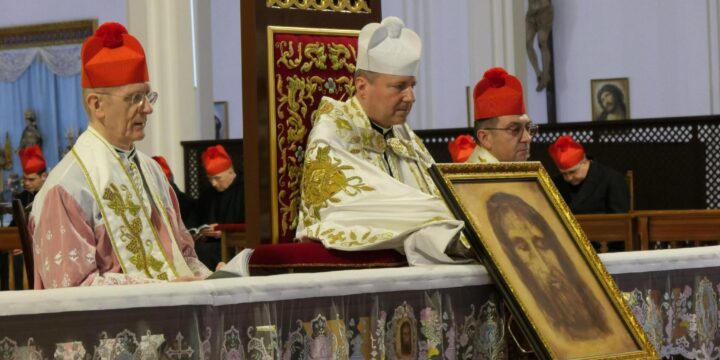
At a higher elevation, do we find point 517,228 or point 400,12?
point 400,12

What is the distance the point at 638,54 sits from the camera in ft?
60.1

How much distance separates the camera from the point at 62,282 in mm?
4070

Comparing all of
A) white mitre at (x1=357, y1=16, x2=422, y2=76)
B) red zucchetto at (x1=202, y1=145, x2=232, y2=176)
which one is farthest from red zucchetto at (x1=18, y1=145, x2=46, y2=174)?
white mitre at (x1=357, y1=16, x2=422, y2=76)

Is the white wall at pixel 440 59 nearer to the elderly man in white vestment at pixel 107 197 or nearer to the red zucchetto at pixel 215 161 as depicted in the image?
the red zucchetto at pixel 215 161

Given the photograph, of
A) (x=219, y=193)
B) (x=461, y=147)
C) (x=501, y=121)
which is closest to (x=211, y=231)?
(x=461, y=147)

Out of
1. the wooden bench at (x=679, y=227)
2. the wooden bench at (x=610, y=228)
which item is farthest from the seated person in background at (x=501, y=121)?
the wooden bench at (x=610, y=228)

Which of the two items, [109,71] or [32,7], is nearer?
[109,71]

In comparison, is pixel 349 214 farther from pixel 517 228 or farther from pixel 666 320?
pixel 666 320

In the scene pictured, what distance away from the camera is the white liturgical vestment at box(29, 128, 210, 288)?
4.12 m

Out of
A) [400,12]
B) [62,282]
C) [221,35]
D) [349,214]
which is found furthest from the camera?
[221,35]

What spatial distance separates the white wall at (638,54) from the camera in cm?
1783

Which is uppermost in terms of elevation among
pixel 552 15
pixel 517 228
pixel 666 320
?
pixel 552 15

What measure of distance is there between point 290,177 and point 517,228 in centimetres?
128

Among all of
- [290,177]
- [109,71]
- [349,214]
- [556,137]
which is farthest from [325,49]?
[556,137]
